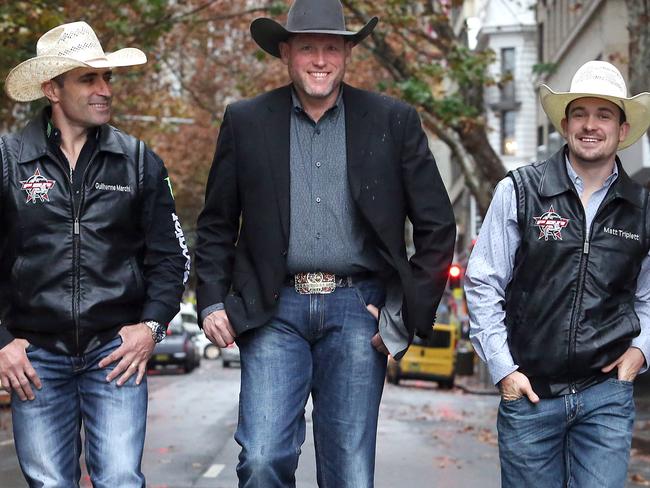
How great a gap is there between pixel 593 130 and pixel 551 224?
0.45 m

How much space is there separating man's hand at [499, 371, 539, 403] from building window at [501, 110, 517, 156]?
61560 millimetres

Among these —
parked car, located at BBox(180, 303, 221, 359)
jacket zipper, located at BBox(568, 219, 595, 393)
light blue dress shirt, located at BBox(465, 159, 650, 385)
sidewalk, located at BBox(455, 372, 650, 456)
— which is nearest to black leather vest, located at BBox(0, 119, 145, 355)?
light blue dress shirt, located at BBox(465, 159, 650, 385)

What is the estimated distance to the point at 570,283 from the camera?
5.48 m

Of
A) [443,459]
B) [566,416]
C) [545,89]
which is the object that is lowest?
[443,459]

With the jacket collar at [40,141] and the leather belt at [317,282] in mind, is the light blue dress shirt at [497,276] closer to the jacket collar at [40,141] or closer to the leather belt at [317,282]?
the leather belt at [317,282]

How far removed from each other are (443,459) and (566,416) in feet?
30.7

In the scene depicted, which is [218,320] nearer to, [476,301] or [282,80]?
[476,301]

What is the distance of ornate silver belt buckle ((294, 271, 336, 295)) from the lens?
18.1ft

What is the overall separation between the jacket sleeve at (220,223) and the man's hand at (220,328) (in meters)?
0.06

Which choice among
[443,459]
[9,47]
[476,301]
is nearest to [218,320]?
[476,301]

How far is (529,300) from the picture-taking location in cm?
554

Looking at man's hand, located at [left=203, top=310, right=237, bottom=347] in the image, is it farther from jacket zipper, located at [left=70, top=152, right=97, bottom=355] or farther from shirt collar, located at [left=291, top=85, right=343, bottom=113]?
shirt collar, located at [left=291, top=85, right=343, bottom=113]

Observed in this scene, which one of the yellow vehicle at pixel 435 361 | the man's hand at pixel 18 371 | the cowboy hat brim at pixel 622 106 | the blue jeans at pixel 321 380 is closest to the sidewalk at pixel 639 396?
the yellow vehicle at pixel 435 361

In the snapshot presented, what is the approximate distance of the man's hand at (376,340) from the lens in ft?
18.1
